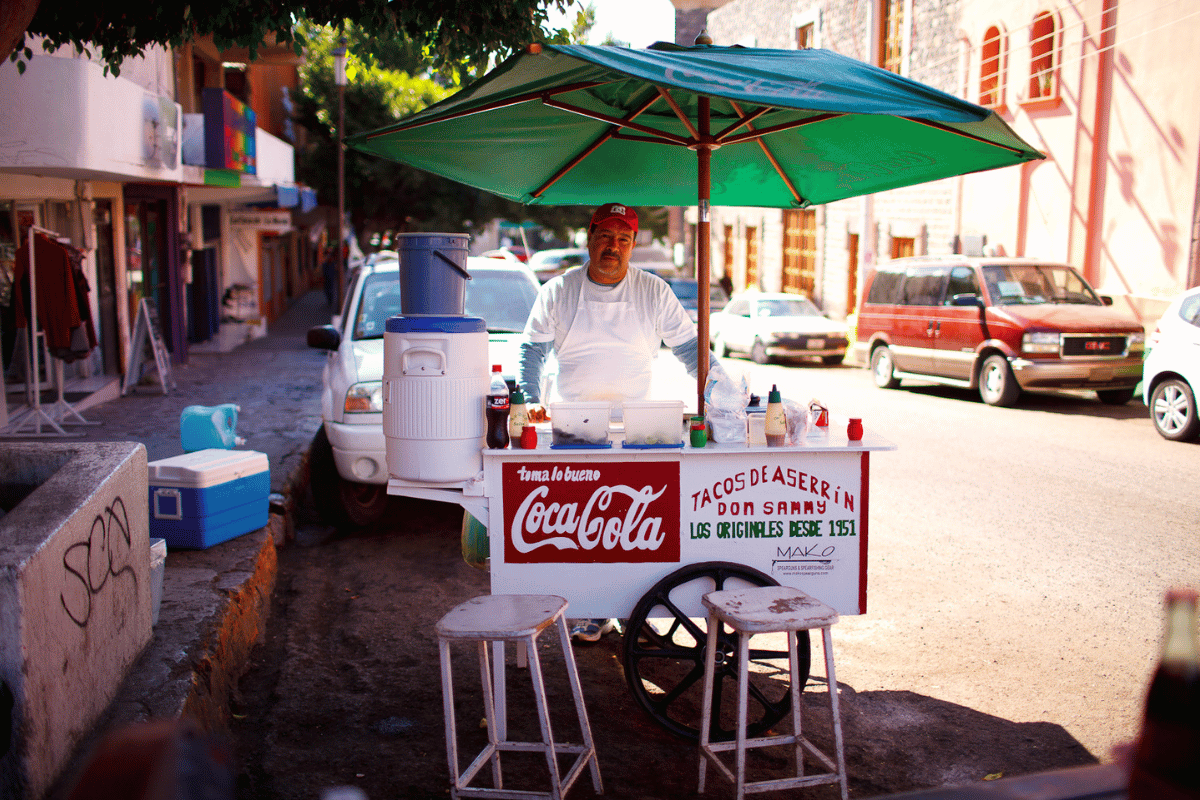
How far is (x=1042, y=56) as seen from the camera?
17.1 metres

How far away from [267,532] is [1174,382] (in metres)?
8.88

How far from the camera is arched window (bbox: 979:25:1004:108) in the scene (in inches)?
734

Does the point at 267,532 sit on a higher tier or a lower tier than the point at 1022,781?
lower

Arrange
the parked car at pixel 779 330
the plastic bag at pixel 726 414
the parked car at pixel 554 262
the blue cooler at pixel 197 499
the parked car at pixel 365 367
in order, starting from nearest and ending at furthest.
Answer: the plastic bag at pixel 726 414 < the blue cooler at pixel 197 499 < the parked car at pixel 365 367 < the parked car at pixel 779 330 < the parked car at pixel 554 262

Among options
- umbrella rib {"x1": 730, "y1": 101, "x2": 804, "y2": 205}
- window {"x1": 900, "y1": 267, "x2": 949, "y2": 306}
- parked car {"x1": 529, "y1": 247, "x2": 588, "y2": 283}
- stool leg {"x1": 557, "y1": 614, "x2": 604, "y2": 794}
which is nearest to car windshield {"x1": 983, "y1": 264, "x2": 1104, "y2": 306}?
window {"x1": 900, "y1": 267, "x2": 949, "y2": 306}

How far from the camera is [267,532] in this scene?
593 centimetres

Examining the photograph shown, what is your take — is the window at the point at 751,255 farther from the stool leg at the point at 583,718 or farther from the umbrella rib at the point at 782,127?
the stool leg at the point at 583,718

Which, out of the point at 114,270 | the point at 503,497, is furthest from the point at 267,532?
the point at 114,270

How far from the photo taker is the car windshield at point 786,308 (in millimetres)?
18859

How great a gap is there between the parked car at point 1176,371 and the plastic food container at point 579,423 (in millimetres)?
8159

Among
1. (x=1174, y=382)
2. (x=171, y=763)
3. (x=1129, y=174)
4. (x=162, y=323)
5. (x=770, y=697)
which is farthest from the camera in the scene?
(x=162, y=323)

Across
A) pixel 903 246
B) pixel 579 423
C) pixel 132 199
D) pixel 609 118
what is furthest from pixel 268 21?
pixel 903 246

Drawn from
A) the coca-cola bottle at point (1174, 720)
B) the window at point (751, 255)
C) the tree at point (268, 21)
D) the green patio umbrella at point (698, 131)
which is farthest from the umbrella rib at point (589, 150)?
the window at point (751, 255)

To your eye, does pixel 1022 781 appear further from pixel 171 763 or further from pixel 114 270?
pixel 114 270
